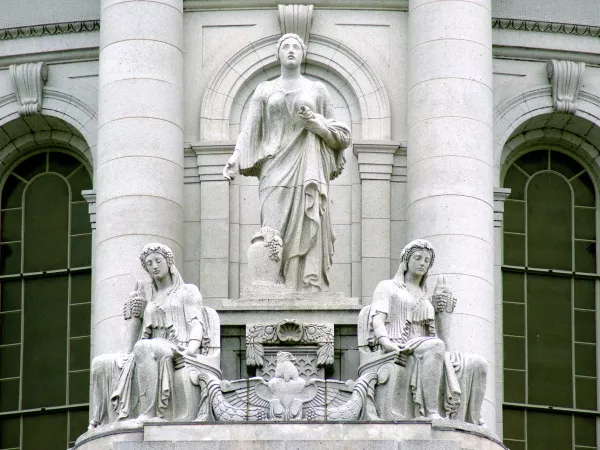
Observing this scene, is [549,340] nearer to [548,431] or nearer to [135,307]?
[548,431]

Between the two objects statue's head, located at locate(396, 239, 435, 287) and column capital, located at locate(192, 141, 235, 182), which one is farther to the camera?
column capital, located at locate(192, 141, 235, 182)

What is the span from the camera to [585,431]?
42969mm

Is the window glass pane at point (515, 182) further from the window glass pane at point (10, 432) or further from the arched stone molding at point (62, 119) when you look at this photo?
the window glass pane at point (10, 432)

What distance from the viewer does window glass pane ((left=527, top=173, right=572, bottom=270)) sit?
43.8m

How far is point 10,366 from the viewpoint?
43594 mm

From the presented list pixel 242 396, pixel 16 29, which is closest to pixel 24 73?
pixel 16 29

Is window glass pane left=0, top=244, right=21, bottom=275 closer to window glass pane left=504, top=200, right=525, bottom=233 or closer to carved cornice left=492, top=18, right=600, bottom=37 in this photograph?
window glass pane left=504, top=200, right=525, bottom=233

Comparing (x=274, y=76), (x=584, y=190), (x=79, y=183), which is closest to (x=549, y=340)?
(x=584, y=190)

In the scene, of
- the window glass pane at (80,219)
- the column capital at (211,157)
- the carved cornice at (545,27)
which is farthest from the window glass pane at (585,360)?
the window glass pane at (80,219)

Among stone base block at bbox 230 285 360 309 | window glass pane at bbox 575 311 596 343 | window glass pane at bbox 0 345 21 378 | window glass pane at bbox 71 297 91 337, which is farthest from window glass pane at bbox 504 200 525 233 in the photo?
stone base block at bbox 230 285 360 309

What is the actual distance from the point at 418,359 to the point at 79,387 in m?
11.7

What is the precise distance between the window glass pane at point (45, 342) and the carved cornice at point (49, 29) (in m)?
3.99

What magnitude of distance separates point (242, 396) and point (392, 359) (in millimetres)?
1863

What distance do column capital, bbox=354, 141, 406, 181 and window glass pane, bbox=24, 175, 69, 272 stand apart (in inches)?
216
